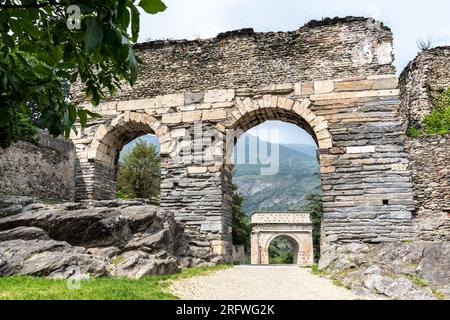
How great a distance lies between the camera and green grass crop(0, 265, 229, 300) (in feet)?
15.5

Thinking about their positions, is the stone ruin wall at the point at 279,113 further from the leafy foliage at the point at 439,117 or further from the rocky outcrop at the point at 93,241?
the leafy foliage at the point at 439,117

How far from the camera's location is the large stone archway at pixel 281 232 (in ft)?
94.0

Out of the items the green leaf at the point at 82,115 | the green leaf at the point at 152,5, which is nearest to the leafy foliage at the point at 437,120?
the green leaf at the point at 82,115

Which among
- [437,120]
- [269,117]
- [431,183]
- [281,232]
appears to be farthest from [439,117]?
[281,232]

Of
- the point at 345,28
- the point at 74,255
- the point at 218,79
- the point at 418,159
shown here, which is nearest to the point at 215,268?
the point at 74,255

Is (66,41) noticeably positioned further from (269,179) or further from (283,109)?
(269,179)

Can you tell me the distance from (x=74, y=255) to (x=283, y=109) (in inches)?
256

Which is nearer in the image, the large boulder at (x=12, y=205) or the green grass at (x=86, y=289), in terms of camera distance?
the green grass at (x=86, y=289)

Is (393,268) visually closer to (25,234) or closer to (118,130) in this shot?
(25,234)

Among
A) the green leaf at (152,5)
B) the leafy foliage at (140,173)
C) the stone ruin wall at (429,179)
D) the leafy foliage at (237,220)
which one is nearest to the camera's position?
the green leaf at (152,5)

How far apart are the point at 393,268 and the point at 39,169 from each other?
10879 millimetres

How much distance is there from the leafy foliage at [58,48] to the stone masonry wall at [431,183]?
15303mm

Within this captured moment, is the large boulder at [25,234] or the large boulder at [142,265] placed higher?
the large boulder at [25,234]

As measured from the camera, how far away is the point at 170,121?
11508 mm
